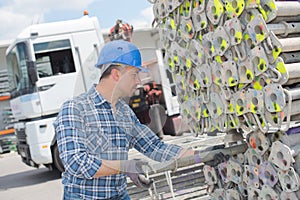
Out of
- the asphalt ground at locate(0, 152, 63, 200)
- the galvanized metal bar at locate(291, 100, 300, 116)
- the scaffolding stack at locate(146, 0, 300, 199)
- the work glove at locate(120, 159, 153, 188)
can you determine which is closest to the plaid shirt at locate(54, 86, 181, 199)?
the work glove at locate(120, 159, 153, 188)

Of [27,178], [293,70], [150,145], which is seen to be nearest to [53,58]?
[27,178]

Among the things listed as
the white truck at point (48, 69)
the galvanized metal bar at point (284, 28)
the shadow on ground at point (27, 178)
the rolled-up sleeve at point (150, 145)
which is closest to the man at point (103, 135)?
the rolled-up sleeve at point (150, 145)

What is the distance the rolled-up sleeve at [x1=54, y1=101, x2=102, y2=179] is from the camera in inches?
80.8

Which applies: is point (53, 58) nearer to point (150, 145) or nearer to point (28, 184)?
point (28, 184)

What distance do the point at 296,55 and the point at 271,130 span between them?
1.45 ft

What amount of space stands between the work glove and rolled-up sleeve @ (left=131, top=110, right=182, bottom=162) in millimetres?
309

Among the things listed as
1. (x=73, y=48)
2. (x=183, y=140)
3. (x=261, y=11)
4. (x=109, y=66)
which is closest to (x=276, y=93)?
(x=261, y=11)

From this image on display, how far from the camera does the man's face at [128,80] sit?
2.26m

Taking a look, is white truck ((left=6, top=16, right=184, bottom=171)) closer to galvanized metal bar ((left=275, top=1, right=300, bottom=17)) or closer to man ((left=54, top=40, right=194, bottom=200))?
man ((left=54, top=40, right=194, bottom=200))

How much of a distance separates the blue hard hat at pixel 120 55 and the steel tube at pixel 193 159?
613 mm

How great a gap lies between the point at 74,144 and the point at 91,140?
144 millimetres

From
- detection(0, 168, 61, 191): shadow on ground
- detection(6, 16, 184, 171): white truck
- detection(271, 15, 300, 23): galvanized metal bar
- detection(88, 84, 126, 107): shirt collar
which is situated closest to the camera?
detection(271, 15, 300, 23): galvanized metal bar

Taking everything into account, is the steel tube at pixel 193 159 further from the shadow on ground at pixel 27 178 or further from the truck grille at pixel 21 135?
the shadow on ground at pixel 27 178

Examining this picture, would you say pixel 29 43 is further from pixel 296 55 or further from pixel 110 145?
pixel 296 55
